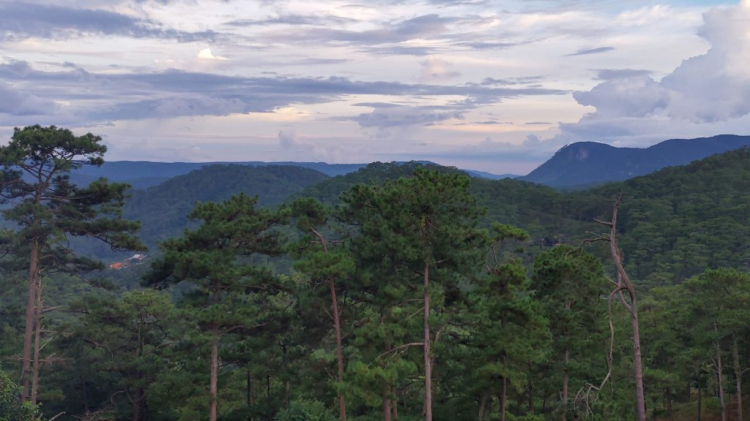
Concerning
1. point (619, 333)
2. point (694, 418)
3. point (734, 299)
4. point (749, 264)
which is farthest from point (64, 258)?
point (749, 264)

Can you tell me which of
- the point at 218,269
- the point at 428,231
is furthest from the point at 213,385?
the point at 428,231

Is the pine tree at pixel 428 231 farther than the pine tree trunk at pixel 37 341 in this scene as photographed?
No

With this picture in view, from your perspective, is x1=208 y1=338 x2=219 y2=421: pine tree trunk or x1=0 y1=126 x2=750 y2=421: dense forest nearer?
x1=0 y1=126 x2=750 y2=421: dense forest

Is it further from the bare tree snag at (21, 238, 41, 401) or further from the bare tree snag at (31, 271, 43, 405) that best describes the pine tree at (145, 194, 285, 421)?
the bare tree snag at (31, 271, 43, 405)

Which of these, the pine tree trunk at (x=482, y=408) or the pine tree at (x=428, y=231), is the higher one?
the pine tree at (x=428, y=231)

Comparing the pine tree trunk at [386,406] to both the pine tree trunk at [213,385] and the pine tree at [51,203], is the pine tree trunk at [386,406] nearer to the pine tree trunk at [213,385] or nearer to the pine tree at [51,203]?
the pine tree trunk at [213,385]

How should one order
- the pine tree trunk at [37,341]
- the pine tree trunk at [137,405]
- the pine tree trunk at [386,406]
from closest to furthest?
the pine tree trunk at [386,406]
the pine tree trunk at [37,341]
the pine tree trunk at [137,405]

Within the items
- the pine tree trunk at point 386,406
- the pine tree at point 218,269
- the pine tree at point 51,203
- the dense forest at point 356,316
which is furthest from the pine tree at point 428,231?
the pine tree at point 51,203

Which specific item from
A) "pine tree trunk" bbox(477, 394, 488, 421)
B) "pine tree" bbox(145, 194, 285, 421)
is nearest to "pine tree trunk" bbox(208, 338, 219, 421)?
"pine tree" bbox(145, 194, 285, 421)

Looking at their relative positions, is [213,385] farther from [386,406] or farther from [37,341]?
[37,341]

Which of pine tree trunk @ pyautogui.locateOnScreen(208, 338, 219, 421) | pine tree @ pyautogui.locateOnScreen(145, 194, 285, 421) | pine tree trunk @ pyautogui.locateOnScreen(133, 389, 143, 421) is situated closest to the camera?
pine tree @ pyautogui.locateOnScreen(145, 194, 285, 421)

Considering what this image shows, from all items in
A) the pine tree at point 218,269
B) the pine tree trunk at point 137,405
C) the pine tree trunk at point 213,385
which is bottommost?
the pine tree trunk at point 137,405

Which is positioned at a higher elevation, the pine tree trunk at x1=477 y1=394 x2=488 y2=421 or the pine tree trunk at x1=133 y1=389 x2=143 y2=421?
the pine tree trunk at x1=477 y1=394 x2=488 y2=421

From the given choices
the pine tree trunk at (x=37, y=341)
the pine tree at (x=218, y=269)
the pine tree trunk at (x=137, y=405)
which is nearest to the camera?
the pine tree at (x=218, y=269)
